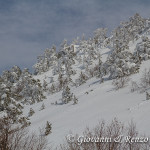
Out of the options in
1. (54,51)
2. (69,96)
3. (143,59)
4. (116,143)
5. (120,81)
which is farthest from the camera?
(54,51)

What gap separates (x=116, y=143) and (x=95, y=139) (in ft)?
3.32

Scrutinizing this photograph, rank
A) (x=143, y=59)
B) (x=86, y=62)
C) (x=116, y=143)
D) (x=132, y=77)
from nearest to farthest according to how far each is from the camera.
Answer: (x=116, y=143) < (x=132, y=77) < (x=143, y=59) < (x=86, y=62)

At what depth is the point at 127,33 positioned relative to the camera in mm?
125625

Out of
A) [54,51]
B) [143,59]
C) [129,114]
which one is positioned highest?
[54,51]

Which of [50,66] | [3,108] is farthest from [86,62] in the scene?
[3,108]

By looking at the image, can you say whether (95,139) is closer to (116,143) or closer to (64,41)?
(116,143)

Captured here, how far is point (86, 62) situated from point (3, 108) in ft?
283

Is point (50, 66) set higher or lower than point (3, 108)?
higher

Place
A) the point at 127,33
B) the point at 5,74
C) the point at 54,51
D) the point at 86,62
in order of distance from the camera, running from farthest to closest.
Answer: the point at 54,51, the point at 127,33, the point at 5,74, the point at 86,62

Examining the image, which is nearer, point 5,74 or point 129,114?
point 129,114

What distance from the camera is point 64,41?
457ft

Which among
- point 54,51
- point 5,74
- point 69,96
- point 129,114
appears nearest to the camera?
point 129,114

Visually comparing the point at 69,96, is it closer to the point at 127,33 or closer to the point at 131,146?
the point at 131,146

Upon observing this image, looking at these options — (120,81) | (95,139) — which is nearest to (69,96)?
(120,81)
